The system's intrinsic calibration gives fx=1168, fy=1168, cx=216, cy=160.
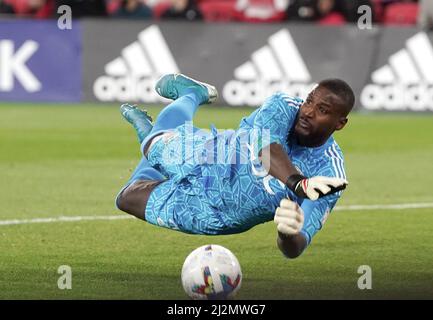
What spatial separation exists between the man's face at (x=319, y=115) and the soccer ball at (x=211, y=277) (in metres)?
1.06

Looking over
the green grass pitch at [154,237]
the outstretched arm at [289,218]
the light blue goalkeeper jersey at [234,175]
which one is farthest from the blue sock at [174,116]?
the outstretched arm at [289,218]

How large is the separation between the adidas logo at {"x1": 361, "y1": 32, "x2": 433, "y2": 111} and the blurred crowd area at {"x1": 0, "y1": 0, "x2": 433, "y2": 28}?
0.87 m

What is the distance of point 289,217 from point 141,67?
14554 mm

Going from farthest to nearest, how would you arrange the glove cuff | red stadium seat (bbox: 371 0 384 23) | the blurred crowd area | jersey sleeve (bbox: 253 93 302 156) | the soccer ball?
red stadium seat (bbox: 371 0 384 23), the blurred crowd area, the soccer ball, jersey sleeve (bbox: 253 93 302 156), the glove cuff

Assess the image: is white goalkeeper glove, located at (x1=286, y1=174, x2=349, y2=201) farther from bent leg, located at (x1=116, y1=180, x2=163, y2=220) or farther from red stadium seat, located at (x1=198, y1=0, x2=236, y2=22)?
red stadium seat, located at (x1=198, y1=0, x2=236, y2=22)

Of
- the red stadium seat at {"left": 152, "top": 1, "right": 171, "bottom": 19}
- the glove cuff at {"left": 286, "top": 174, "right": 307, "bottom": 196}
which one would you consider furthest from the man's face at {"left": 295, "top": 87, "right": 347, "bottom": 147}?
the red stadium seat at {"left": 152, "top": 1, "right": 171, "bottom": 19}

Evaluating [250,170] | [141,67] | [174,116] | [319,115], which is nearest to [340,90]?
[319,115]

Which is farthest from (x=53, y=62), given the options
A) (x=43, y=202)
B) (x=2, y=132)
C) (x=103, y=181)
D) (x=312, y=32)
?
(x=43, y=202)

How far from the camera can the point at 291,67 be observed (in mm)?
21578

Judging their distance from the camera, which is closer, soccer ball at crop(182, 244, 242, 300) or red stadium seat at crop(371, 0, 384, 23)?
soccer ball at crop(182, 244, 242, 300)

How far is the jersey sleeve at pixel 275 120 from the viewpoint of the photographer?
794cm

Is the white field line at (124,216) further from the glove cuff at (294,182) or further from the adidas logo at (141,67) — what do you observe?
the adidas logo at (141,67)

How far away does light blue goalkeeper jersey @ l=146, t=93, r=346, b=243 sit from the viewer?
8195 millimetres

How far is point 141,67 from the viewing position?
2177 centimetres
